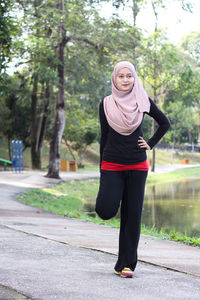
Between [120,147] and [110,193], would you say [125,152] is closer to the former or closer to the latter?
[120,147]

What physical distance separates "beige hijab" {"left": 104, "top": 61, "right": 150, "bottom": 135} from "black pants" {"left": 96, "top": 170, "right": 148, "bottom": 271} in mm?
410

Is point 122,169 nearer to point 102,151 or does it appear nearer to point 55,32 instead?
point 102,151

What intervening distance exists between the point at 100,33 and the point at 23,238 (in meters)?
18.3

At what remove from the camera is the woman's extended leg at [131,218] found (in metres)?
5.01

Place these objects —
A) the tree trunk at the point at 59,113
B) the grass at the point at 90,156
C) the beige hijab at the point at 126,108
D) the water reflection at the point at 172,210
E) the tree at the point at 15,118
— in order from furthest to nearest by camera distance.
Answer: the grass at the point at 90,156, the tree at the point at 15,118, the tree trunk at the point at 59,113, the water reflection at the point at 172,210, the beige hijab at the point at 126,108

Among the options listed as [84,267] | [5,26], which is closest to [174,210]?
[5,26]

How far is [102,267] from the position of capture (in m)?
5.51

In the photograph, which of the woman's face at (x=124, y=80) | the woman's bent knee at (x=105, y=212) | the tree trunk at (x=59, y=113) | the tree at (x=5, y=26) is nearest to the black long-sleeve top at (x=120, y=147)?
the woman's face at (x=124, y=80)

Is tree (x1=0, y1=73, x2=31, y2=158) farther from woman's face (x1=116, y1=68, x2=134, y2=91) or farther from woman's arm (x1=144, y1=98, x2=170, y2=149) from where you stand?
woman's face (x1=116, y1=68, x2=134, y2=91)

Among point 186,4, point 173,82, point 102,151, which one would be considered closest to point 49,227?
point 102,151

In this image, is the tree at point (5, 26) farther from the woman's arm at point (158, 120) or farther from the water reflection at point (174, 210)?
the woman's arm at point (158, 120)

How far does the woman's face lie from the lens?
493cm

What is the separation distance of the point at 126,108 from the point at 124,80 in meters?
0.25

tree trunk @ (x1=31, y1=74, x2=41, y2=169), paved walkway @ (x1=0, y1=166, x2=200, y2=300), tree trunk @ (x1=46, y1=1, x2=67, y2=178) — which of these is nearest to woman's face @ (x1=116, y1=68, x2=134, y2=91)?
paved walkway @ (x1=0, y1=166, x2=200, y2=300)
